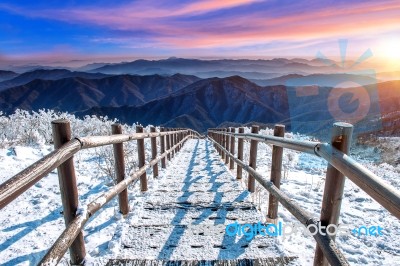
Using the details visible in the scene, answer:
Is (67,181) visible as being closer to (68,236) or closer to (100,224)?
(68,236)

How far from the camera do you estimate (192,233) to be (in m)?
3.00

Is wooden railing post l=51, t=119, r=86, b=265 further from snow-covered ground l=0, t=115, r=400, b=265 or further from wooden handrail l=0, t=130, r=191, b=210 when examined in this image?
snow-covered ground l=0, t=115, r=400, b=265

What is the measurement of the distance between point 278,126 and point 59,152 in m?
2.69

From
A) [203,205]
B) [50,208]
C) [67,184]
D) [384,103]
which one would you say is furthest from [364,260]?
[384,103]

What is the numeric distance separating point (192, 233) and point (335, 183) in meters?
1.74

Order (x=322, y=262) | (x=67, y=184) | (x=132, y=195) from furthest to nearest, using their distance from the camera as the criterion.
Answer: (x=132, y=195)
(x=67, y=184)
(x=322, y=262)

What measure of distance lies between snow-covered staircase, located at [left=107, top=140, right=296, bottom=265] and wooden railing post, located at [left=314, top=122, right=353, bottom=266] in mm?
742

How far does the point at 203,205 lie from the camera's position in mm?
3898

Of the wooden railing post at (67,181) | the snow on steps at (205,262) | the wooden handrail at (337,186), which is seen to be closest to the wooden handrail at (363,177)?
the wooden handrail at (337,186)

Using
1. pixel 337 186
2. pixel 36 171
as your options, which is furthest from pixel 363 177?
pixel 36 171

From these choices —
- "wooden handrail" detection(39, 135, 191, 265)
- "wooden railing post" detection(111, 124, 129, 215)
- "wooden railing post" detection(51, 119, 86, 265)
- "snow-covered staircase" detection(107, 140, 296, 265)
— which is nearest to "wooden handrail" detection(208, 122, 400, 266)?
"snow-covered staircase" detection(107, 140, 296, 265)

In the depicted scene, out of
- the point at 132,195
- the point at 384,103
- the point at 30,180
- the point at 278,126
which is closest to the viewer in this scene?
Result: the point at 30,180

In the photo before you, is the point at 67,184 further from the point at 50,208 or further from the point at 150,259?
the point at 50,208

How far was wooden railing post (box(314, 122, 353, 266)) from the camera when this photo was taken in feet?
5.92
